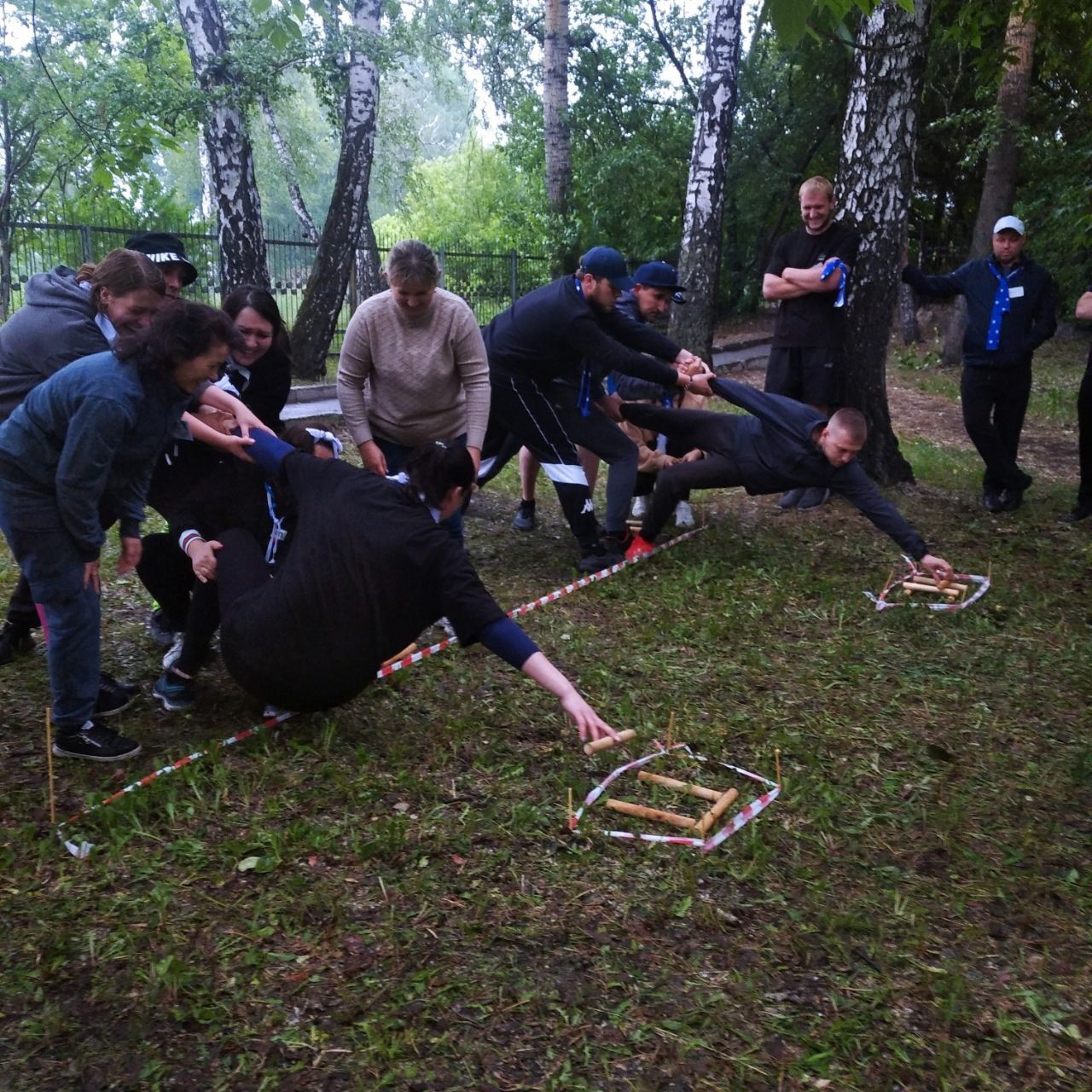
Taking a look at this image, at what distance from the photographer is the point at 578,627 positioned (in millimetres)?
5621

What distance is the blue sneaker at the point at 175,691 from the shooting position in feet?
14.6

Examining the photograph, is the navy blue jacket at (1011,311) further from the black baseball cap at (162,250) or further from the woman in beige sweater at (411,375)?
the black baseball cap at (162,250)

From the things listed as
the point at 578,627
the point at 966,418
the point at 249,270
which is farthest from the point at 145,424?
the point at 249,270

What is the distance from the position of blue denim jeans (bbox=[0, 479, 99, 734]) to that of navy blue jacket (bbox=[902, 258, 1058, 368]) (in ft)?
20.9

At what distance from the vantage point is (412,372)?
5480 mm

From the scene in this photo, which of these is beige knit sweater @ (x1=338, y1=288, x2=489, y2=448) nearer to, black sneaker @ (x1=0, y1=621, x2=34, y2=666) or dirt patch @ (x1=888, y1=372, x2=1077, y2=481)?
black sneaker @ (x1=0, y1=621, x2=34, y2=666)

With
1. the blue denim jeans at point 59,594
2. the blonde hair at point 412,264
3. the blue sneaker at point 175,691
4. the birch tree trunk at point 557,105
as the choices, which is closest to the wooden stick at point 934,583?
the blonde hair at point 412,264

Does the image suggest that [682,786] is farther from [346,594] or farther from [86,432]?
[86,432]

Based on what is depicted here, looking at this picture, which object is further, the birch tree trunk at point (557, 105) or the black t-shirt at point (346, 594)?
the birch tree trunk at point (557, 105)

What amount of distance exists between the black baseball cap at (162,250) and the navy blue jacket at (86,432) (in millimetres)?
1272

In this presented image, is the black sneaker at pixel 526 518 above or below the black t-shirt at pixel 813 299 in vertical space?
below

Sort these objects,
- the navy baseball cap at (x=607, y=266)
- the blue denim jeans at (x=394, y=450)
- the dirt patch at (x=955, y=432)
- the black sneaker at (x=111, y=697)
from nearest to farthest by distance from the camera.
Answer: the black sneaker at (x=111, y=697)
the blue denim jeans at (x=394, y=450)
the navy baseball cap at (x=607, y=266)
the dirt patch at (x=955, y=432)

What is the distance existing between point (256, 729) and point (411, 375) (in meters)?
2.11

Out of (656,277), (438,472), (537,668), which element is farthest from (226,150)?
(537,668)
